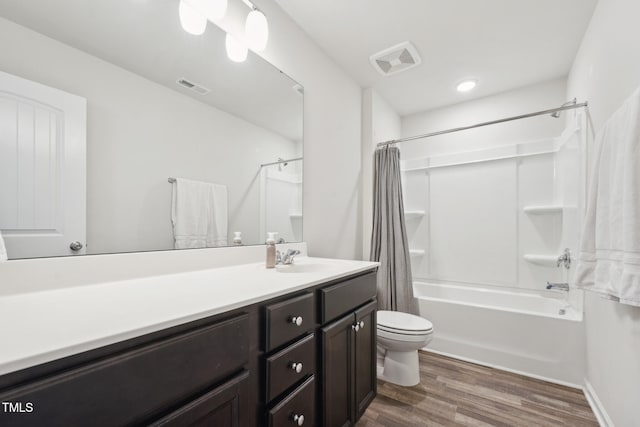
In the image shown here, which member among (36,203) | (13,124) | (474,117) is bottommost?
(36,203)

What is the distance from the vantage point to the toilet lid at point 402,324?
1.76 metres

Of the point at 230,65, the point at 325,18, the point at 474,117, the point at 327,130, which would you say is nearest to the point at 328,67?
the point at 325,18

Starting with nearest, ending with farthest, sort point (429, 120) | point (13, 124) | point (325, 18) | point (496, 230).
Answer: point (13, 124)
point (325, 18)
point (496, 230)
point (429, 120)

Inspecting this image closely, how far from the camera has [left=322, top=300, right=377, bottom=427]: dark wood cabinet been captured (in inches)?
44.6

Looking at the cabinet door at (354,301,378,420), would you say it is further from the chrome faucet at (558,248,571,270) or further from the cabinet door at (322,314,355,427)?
the chrome faucet at (558,248,571,270)

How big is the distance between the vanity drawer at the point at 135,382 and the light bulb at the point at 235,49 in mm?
1349

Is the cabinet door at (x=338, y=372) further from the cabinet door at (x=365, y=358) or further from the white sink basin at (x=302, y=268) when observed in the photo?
the white sink basin at (x=302, y=268)

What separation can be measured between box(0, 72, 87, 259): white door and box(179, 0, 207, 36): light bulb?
59 centimetres

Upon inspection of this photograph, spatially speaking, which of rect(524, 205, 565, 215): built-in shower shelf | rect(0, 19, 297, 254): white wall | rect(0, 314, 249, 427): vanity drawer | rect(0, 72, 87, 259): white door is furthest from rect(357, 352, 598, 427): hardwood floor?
rect(0, 72, 87, 259): white door

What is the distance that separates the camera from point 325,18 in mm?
1780

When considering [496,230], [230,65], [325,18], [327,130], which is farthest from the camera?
[496,230]

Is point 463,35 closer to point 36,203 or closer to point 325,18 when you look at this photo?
point 325,18

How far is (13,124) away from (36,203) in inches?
9.4

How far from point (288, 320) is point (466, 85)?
273 centimetres
